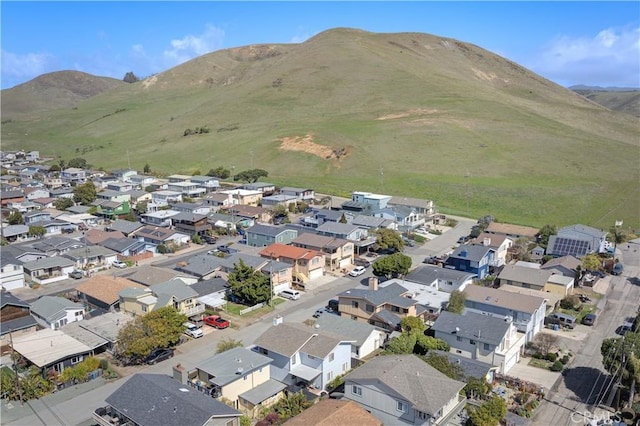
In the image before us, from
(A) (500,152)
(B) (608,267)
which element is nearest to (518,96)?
(A) (500,152)

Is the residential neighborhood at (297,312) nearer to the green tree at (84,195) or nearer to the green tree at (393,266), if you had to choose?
the green tree at (393,266)

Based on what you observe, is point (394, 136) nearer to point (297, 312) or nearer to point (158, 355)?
point (297, 312)

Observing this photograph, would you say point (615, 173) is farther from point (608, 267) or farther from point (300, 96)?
point (300, 96)

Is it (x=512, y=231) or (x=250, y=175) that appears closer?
(x=512, y=231)

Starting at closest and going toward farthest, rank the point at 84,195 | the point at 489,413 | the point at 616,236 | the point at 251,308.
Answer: the point at 489,413
the point at 251,308
the point at 616,236
the point at 84,195

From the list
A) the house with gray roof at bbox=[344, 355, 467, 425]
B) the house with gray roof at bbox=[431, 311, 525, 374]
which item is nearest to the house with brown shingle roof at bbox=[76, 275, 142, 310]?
the house with gray roof at bbox=[344, 355, 467, 425]

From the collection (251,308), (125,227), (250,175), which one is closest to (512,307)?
(251,308)
